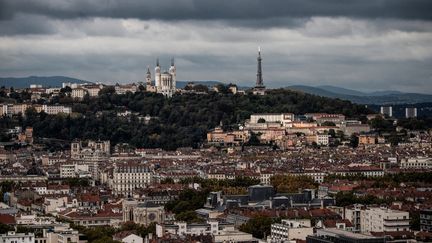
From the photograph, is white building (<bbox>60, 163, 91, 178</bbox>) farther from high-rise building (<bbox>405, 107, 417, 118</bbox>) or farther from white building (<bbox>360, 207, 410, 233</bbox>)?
high-rise building (<bbox>405, 107, 417, 118</bbox>)

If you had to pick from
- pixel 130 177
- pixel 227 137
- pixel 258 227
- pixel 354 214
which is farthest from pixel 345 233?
pixel 227 137

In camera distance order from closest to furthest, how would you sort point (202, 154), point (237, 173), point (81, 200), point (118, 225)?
point (118, 225)
point (81, 200)
point (237, 173)
point (202, 154)

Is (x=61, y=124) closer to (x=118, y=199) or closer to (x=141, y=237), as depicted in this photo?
(x=118, y=199)

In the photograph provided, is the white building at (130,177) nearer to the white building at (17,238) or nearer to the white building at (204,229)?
the white building at (204,229)

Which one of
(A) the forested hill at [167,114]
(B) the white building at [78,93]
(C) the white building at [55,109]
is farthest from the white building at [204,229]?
(B) the white building at [78,93]

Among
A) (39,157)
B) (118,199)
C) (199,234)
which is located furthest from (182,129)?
(199,234)
